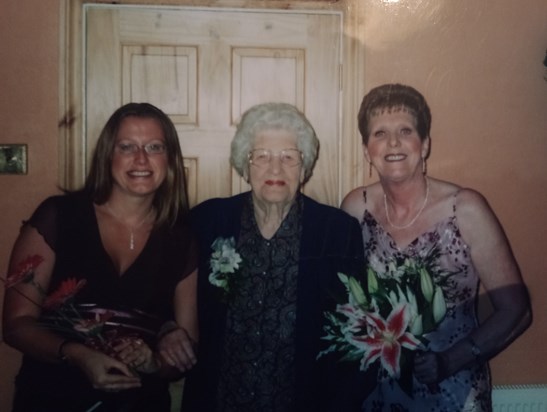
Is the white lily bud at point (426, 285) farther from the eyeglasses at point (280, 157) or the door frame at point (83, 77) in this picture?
the door frame at point (83, 77)

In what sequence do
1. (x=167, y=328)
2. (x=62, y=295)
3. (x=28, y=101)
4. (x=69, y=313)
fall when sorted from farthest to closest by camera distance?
(x=28, y=101) < (x=167, y=328) < (x=69, y=313) < (x=62, y=295)

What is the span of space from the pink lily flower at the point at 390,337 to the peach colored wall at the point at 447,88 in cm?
67

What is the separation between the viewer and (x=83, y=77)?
176 cm

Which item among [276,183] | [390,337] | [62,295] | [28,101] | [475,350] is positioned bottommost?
[475,350]

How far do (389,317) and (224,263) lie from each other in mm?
463

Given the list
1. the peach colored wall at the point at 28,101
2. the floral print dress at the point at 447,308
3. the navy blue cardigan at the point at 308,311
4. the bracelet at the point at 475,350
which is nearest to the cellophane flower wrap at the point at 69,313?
the navy blue cardigan at the point at 308,311

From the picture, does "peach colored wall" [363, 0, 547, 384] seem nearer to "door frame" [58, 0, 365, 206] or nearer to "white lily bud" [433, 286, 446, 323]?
"door frame" [58, 0, 365, 206]

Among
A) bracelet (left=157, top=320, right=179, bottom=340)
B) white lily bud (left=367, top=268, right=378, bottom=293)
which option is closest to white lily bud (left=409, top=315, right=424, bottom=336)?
white lily bud (left=367, top=268, right=378, bottom=293)

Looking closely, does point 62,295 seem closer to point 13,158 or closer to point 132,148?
point 132,148

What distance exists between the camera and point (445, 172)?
1.79 m

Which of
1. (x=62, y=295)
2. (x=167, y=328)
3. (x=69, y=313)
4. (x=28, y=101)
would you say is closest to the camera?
(x=62, y=295)

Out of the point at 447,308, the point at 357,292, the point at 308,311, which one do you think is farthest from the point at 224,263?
the point at 447,308

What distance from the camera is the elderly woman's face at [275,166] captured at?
1.45 meters

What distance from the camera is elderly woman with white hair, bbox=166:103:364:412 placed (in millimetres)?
1449
